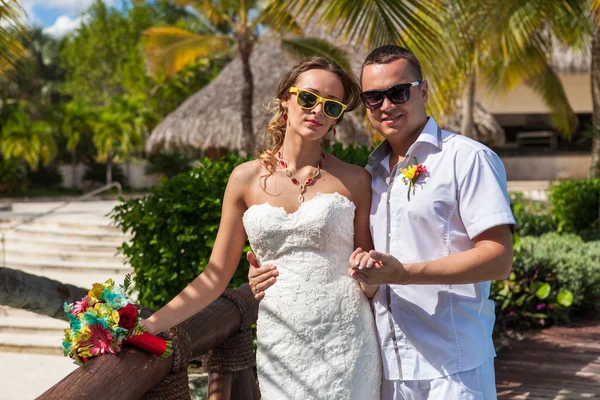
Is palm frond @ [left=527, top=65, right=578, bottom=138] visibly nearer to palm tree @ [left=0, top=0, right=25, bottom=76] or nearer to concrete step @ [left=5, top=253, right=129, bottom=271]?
concrete step @ [left=5, top=253, right=129, bottom=271]

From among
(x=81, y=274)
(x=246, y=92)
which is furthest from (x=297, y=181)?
(x=246, y=92)

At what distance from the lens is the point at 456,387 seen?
2.07 m

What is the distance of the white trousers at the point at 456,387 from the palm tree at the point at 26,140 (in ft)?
83.5

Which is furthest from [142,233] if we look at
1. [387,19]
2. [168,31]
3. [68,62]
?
[68,62]

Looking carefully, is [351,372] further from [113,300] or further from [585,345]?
[585,345]

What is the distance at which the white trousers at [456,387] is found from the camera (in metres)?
2.07

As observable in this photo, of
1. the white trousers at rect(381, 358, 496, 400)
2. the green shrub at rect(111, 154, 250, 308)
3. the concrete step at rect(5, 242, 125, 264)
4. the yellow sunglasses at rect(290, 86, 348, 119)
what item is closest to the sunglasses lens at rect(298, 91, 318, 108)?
the yellow sunglasses at rect(290, 86, 348, 119)

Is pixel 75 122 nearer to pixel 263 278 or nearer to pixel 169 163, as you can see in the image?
pixel 169 163

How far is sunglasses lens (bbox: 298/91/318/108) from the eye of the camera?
7.39ft

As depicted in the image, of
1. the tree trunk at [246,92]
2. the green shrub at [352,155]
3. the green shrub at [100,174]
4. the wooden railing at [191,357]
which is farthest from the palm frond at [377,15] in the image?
the green shrub at [100,174]

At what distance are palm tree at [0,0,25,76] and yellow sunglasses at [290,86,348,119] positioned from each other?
250 cm

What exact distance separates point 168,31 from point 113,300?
46.1 ft

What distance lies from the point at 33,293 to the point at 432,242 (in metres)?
1.96

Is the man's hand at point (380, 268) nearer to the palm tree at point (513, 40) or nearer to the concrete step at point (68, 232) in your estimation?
the palm tree at point (513, 40)
